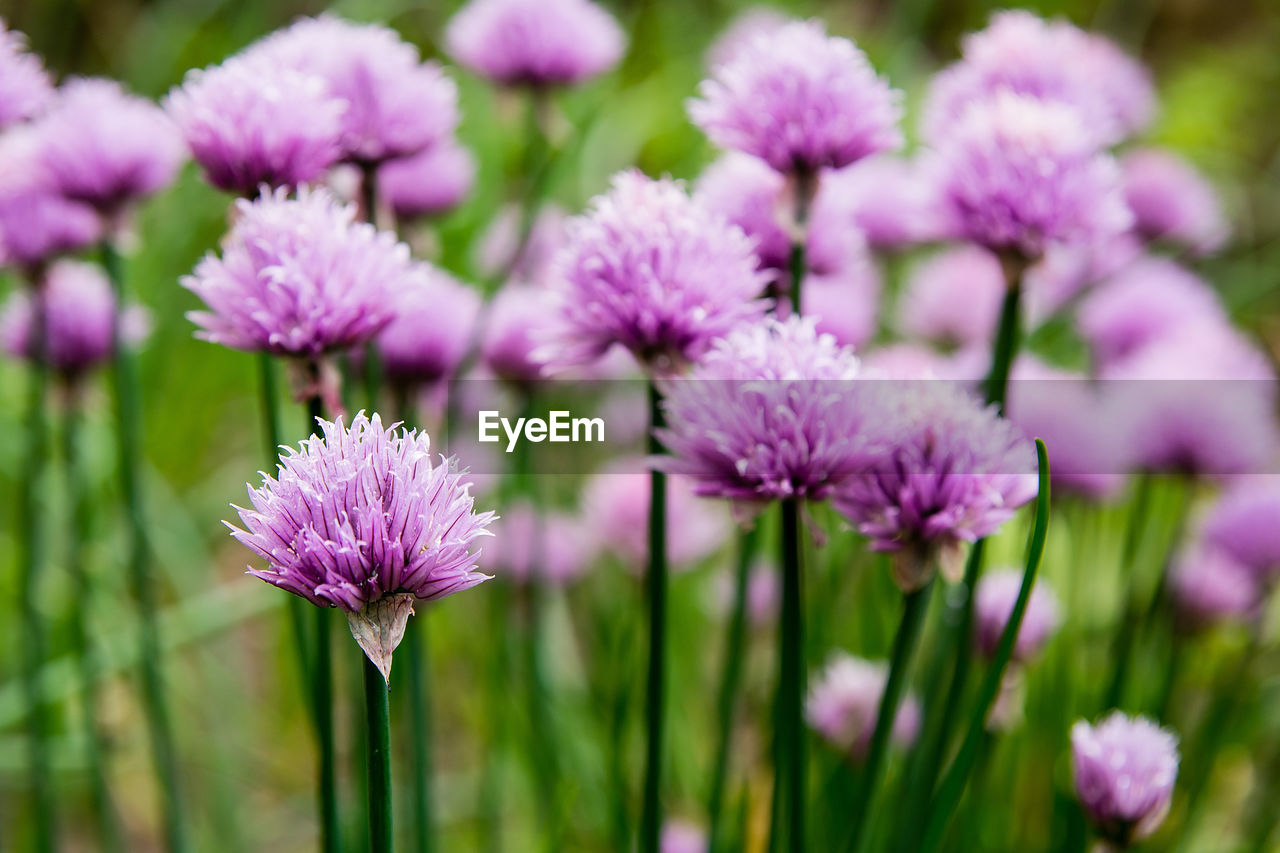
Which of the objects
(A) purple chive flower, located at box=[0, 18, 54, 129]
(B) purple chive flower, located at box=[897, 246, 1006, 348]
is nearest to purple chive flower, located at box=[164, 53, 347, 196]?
(A) purple chive flower, located at box=[0, 18, 54, 129]

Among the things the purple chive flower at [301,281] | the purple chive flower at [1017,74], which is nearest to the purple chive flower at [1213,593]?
the purple chive flower at [1017,74]

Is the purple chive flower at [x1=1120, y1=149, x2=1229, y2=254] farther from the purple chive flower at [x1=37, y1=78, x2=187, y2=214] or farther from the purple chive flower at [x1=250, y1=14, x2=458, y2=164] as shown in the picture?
the purple chive flower at [x1=37, y1=78, x2=187, y2=214]

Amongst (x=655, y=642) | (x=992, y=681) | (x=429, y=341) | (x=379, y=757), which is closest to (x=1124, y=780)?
(x=992, y=681)

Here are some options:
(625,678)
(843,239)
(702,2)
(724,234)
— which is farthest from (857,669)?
(702,2)

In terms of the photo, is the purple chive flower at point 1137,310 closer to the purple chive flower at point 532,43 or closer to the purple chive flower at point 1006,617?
the purple chive flower at point 1006,617

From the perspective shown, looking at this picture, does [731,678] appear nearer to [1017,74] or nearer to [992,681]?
[992,681]

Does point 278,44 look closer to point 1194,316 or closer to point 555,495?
point 555,495
